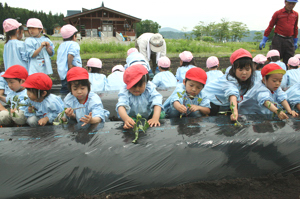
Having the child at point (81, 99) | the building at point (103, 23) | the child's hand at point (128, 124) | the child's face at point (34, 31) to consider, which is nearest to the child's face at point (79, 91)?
the child at point (81, 99)

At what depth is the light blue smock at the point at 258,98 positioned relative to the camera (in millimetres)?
2713

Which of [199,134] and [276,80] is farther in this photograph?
[276,80]

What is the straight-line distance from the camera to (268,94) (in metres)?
2.70

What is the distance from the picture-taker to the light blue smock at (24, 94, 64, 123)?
8.86ft

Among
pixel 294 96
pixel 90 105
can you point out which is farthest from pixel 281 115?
pixel 90 105

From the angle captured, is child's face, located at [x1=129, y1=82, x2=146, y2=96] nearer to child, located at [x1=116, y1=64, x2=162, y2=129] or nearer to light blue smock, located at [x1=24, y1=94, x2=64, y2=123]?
child, located at [x1=116, y1=64, x2=162, y2=129]

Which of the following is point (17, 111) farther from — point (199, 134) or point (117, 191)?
point (199, 134)

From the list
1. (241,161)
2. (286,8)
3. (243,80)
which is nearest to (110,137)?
(241,161)

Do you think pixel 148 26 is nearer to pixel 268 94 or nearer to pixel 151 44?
pixel 151 44

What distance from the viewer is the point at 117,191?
1941 mm

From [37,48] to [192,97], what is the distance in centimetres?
309

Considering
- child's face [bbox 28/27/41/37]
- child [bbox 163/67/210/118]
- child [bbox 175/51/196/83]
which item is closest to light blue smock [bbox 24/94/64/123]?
child [bbox 163/67/210/118]

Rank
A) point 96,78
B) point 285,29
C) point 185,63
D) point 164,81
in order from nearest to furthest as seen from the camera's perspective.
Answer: point 96,78, point 164,81, point 185,63, point 285,29

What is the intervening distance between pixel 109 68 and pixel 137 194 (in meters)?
9.25
